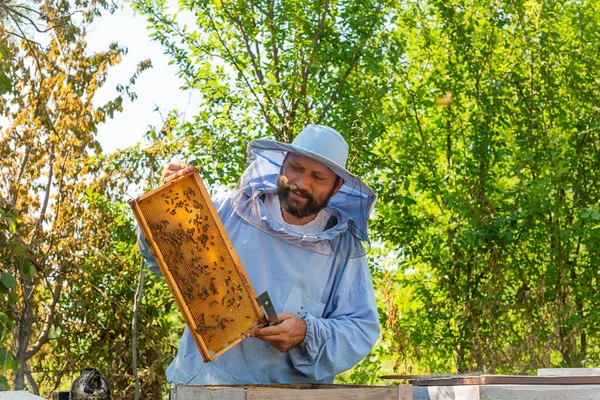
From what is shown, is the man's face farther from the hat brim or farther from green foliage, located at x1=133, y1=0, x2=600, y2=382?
green foliage, located at x1=133, y1=0, x2=600, y2=382

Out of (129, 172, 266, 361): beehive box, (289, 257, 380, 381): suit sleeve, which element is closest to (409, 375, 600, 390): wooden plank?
(289, 257, 380, 381): suit sleeve

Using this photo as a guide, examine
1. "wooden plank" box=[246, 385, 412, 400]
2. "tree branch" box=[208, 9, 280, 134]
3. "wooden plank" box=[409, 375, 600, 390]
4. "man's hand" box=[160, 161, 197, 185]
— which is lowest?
"wooden plank" box=[409, 375, 600, 390]

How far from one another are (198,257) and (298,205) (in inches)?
14.9

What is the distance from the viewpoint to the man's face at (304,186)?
8.94 ft

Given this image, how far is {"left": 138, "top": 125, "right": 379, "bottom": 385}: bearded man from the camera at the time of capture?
253 centimetres

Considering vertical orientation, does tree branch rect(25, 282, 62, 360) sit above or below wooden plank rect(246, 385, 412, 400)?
above

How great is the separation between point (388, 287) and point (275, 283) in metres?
4.02

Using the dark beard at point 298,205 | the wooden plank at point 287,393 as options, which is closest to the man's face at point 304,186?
the dark beard at point 298,205

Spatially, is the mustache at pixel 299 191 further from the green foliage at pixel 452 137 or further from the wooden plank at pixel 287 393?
the green foliage at pixel 452 137

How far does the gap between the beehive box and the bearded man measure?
7 centimetres

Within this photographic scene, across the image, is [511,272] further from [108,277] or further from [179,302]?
[179,302]

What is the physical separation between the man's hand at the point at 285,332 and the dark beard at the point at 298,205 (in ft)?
1.36

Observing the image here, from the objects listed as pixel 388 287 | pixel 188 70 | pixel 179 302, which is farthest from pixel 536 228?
pixel 179 302

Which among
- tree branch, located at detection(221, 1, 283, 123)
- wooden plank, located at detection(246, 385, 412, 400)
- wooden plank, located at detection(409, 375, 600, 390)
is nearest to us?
wooden plank, located at detection(246, 385, 412, 400)
